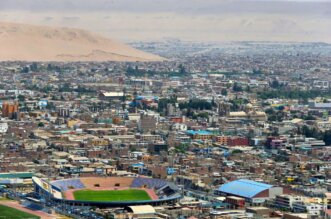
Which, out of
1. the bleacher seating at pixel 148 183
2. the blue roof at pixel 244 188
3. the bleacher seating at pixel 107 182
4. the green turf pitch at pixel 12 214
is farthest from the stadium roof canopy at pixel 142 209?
the bleacher seating at pixel 107 182

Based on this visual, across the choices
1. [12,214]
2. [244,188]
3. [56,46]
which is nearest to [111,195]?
[244,188]

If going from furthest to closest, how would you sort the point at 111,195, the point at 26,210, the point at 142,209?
1. the point at 111,195
2. the point at 26,210
3. the point at 142,209

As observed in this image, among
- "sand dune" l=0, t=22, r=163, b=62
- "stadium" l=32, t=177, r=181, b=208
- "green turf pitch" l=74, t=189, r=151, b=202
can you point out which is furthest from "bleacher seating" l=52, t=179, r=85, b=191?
"sand dune" l=0, t=22, r=163, b=62

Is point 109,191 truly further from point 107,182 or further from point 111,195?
point 107,182

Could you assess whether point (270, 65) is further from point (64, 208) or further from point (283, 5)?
point (64, 208)

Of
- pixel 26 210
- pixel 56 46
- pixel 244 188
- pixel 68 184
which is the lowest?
pixel 26 210

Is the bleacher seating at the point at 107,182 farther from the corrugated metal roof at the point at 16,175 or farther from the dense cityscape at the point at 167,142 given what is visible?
the corrugated metal roof at the point at 16,175
